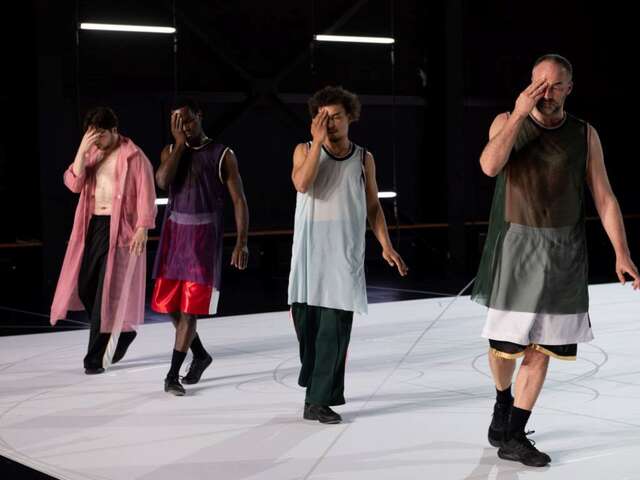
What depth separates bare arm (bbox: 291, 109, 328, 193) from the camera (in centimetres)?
443

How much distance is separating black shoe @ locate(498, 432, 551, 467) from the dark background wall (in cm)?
613

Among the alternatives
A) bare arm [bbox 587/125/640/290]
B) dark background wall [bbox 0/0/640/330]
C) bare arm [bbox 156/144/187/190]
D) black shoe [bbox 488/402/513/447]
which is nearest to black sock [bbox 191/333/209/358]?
bare arm [bbox 156/144/187/190]

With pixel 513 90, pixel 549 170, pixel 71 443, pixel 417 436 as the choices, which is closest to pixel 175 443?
pixel 71 443

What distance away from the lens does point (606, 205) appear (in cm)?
376

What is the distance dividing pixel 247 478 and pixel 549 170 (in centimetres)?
146

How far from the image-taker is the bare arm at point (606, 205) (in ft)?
12.3

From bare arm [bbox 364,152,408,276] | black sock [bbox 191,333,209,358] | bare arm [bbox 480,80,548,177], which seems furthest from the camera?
black sock [bbox 191,333,209,358]

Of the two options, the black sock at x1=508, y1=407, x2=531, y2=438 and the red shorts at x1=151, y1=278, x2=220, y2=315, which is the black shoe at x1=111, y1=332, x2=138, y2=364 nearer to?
the red shorts at x1=151, y1=278, x2=220, y2=315

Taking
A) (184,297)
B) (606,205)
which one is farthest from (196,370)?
(606,205)

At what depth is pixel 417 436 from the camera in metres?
4.21

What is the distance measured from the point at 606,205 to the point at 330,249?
4.14 feet

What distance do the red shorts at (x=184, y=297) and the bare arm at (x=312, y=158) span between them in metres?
1.01

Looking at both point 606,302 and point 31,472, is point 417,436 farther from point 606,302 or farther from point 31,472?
point 606,302

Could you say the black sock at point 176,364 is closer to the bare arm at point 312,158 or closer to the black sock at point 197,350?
the black sock at point 197,350
